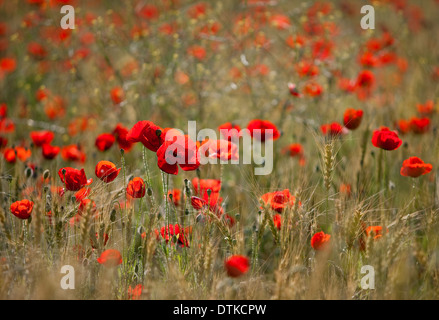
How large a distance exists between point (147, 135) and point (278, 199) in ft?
1.55

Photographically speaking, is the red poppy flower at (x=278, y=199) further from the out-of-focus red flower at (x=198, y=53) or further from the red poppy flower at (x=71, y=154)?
the out-of-focus red flower at (x=198, y=53)

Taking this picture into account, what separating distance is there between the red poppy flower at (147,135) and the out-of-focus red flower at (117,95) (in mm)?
1559

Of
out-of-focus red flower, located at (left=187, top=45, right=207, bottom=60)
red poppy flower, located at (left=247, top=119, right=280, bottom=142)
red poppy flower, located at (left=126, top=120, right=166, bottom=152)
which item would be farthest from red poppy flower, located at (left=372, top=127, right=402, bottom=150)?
out-of-focus red flower, located at (left=187, top=45, right=207, bottom=60)

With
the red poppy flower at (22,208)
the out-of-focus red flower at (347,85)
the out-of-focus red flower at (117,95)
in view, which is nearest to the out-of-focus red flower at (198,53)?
the out-of-focus red flower at (117,95)

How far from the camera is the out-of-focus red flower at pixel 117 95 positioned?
9.88ft

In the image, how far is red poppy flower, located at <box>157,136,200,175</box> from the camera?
1.46m

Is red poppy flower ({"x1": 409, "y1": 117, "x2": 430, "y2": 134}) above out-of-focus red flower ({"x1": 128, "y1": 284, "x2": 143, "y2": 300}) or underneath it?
above

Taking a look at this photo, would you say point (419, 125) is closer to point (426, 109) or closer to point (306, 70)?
point (426, 109)

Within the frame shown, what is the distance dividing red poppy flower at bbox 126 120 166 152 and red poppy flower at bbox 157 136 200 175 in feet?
0.22

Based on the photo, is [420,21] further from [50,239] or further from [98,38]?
[50,239]

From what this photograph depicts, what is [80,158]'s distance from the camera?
2312 mm

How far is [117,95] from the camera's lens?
3100 millimetres

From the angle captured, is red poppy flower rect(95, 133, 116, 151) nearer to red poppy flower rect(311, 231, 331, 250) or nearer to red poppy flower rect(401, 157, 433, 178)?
red poppy flower rect(311, 231, 331, 250)
